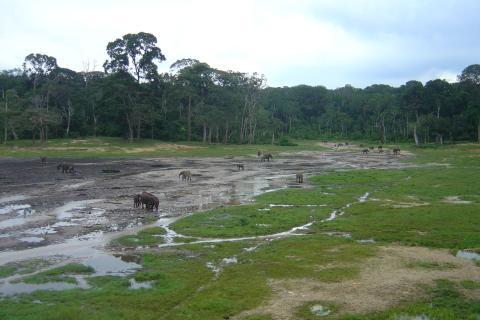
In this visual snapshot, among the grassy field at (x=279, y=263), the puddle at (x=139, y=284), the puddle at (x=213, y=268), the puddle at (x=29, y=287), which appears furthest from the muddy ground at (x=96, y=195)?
the puddle at (x=213, y=268)

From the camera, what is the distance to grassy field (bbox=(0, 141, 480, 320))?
1316 cm

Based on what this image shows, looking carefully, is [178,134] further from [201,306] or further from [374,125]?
[201,306]

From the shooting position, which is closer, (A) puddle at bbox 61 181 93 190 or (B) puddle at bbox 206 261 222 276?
(B) puddle at bbox 206 261 222 276

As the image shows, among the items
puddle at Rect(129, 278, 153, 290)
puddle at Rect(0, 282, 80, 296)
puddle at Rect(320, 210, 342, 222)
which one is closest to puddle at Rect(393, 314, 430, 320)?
puddle at Rect(129, 278, 153, 290)

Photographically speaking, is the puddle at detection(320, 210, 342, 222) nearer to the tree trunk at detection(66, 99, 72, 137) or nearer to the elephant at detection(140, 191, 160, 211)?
the elephant at detection(140, 191, 160, 211)

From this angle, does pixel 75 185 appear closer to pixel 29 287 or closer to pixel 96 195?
pixel 96 195

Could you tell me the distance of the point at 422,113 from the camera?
113 m

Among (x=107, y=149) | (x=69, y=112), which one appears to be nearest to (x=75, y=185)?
(x=107, y=149)

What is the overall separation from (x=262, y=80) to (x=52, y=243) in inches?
3904

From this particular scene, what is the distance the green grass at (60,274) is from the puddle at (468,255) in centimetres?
1425

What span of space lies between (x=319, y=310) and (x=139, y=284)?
6.01 meters

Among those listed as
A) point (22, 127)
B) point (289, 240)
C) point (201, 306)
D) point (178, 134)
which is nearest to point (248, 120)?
point (178, 134)

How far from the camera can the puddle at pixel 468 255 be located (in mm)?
18386

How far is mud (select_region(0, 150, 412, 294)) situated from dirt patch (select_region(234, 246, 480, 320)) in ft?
19.9
